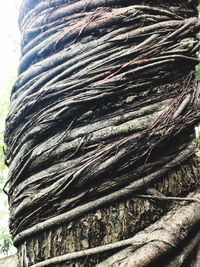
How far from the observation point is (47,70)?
69 cm

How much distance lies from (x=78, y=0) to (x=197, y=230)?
737 millimetres

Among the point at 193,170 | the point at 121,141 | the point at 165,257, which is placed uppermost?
the point at 121,141

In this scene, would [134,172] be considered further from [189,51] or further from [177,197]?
[189,51]

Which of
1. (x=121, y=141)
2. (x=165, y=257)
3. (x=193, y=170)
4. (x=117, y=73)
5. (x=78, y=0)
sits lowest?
(x=165, y=257)

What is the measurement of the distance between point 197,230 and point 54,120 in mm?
457

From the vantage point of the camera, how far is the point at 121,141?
1.86 ft

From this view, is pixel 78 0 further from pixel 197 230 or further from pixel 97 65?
pixel 197 230

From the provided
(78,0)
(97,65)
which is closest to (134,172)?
(97,65)

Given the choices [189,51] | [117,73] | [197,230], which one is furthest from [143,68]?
[197,230]

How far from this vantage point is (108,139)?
58 centimetres

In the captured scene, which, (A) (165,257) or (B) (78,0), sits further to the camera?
(B) (78,0)

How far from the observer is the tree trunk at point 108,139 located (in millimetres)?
528

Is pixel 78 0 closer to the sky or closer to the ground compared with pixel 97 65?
closer to the sky

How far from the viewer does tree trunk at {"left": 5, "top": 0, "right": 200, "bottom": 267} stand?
0.53m
